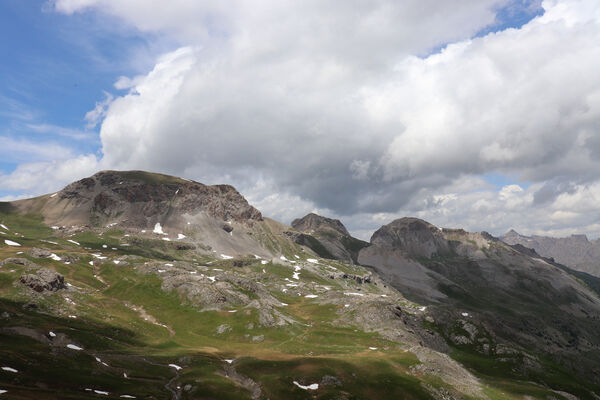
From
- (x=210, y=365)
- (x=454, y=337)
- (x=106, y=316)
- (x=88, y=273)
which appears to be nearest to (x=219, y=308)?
(x=106, y=316)

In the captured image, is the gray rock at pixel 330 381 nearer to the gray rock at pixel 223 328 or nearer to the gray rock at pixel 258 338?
the gray rock at pixel 258 338

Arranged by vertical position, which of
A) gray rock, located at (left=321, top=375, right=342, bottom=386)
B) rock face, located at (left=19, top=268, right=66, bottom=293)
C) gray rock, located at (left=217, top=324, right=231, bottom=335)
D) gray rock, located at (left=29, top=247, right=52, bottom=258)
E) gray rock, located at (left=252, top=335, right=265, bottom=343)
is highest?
gray rock, located at (left=29, top=247, right=52, bottom=258)

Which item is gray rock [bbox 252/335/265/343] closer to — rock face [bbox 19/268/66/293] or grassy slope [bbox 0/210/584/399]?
grassy slope [bbox 0/210/584/399]

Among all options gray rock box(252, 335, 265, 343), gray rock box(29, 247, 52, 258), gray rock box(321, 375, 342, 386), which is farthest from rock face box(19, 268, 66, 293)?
gray rock box(321, 375, 342, 386)

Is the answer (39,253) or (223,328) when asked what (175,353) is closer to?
(223,328)

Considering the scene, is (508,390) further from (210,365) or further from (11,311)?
(11,311)

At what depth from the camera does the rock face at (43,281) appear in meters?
115

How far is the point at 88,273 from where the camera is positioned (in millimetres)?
174875

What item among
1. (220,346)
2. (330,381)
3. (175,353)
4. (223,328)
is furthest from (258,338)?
(330,381)

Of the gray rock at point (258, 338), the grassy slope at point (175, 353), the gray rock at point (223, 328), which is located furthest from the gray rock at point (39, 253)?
the gray rock at point (258, 338)

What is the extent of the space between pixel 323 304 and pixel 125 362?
4512 inches

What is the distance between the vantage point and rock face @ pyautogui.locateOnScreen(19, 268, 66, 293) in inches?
4510

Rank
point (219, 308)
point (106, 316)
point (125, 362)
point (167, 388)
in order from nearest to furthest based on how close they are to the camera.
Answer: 1. point (167, 388)
2. point (125, 362)
3. point (106, 316)
4. point (219, 308)

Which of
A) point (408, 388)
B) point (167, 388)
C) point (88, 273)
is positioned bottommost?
point (408, 388)
